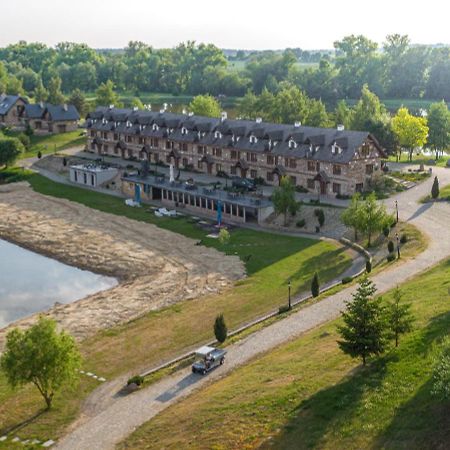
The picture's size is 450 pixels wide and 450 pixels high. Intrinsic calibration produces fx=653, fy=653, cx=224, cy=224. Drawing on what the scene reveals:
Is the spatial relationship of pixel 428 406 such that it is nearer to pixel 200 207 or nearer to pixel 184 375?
pixel 184 375

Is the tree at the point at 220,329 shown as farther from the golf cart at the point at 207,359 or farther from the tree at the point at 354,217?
the tree at the point at 354,217

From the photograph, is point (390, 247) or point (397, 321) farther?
point (390, 247)

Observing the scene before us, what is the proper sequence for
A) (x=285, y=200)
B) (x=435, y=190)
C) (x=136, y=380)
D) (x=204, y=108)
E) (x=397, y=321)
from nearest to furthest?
(x=397, y=321) < (x=136, y=380) < (x=285, y=200) < (x=435, y=190) < (x=204, y=108)

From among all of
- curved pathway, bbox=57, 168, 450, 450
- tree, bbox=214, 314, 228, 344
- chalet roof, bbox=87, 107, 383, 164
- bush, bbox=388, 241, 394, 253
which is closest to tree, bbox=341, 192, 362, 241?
bush, bbox=388, 241, 394, 253

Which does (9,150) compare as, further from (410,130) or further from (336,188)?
(410,130)

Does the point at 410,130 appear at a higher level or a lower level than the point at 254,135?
lower

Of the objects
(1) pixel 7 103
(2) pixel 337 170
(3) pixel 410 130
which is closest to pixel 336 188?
(2) pixel 337 170
